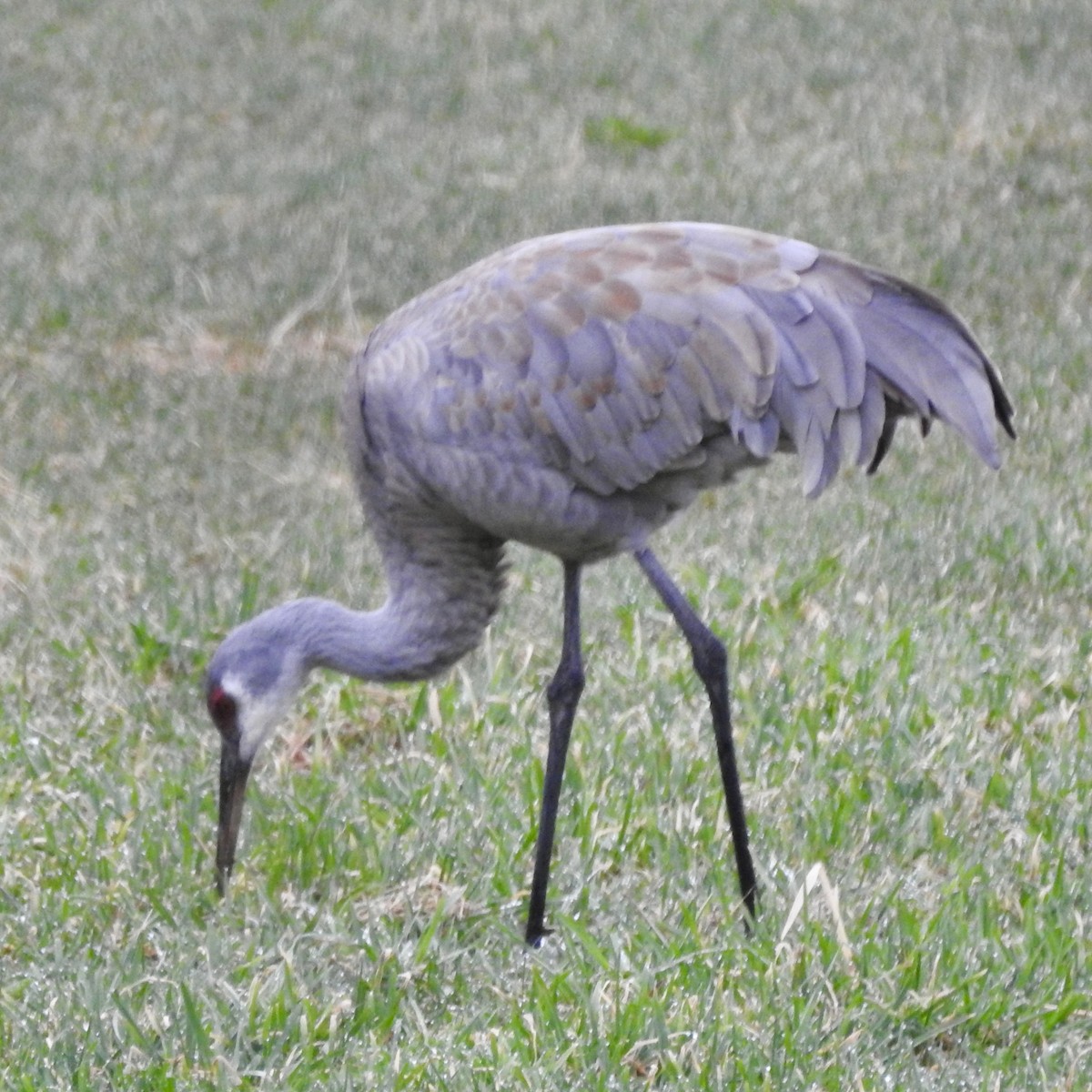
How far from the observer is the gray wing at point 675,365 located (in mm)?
3779

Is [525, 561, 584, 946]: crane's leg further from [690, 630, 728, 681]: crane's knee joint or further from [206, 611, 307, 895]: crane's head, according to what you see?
[206, 611, 307, 895]: crane's head

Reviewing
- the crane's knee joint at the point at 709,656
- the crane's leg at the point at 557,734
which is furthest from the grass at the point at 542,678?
the crane's knee joint at the point at 709,656

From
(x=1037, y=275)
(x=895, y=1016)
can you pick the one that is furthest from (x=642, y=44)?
(x=895, y=1016)

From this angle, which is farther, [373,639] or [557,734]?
[373,639]

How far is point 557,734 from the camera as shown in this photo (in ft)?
13.4

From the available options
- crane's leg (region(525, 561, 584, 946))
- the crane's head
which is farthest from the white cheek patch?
crane's leg (region(525, 561, 584, 946))

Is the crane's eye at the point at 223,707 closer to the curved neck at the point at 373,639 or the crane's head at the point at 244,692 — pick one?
the crane's head at the point at 244,692

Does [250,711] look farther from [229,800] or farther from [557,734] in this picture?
[557,734]

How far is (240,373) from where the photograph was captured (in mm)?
8273

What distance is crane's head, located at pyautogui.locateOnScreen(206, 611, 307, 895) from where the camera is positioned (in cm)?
414

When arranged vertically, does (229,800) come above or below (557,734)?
below

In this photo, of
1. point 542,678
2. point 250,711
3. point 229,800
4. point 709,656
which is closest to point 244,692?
point 250,711

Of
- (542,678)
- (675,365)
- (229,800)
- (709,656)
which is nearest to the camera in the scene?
(675,365)

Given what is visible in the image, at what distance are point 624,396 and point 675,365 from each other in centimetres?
12
